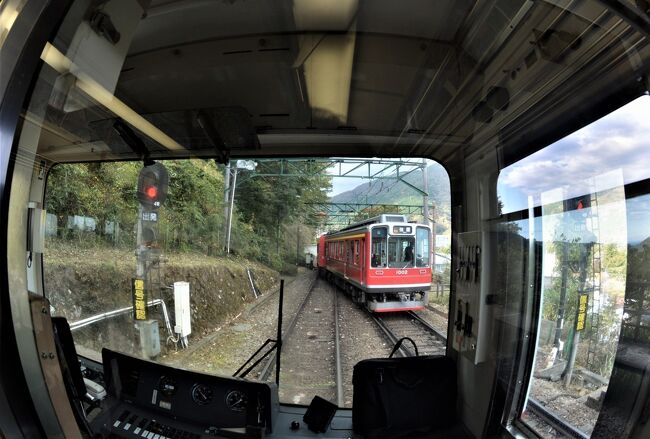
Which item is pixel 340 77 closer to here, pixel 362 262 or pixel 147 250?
pixel 362 262

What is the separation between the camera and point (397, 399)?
177cm

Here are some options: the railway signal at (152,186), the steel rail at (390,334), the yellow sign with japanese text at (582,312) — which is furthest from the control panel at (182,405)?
the yellow sign with japanese text at (582,312)

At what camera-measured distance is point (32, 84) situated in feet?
→ 2.78

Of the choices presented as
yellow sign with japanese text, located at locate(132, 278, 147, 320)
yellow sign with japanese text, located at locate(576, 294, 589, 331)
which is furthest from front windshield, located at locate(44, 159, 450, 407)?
yellow sign with japanese text, located at locate(576, 294, 589, 331)

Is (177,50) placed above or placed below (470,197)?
above

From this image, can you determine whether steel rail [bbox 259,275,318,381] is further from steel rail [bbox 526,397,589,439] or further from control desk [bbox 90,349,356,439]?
steel rail [bbox 526,397,589,439]

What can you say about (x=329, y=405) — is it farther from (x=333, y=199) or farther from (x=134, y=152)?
(x=134, y=152)

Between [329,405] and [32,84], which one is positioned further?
[329,405]

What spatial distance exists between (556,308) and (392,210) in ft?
3.45

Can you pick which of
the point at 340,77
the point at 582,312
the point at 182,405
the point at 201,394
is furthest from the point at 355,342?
the point at 340,77

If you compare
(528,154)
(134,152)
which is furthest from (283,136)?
(528,154)

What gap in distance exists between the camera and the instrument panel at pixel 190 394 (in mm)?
1779

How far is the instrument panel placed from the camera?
178 cm

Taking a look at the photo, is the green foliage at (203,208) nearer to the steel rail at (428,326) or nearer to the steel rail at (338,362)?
the steel rail at (338,362)
